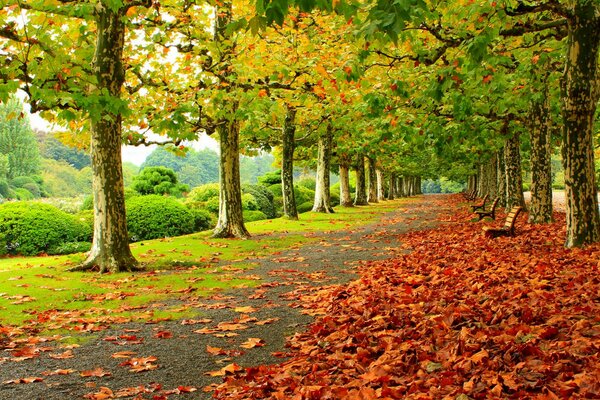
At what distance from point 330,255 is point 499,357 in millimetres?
9396

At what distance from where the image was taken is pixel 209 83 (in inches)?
614

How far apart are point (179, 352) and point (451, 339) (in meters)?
3.02

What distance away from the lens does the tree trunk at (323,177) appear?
31.5 metres

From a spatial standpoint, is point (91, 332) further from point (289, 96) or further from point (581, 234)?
point (289, 96)

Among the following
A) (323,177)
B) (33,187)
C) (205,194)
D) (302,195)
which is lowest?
(302,195)

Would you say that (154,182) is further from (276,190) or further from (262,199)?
(276,190)

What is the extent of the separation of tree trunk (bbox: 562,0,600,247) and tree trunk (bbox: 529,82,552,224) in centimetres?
570

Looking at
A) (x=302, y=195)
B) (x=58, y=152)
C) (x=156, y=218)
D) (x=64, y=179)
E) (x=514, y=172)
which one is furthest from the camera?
(x=58, y=152)

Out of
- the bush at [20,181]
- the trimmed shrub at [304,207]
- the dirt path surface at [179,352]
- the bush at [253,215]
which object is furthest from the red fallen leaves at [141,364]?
the bush at [20,181]

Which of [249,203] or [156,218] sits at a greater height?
[249,203]

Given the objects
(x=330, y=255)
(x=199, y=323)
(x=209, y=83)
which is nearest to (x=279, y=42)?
(x=209, y=83)

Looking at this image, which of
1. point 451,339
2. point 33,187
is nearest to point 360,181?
point 451,339

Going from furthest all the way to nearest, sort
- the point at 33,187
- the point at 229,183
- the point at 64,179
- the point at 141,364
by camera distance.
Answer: the point at 64,179, the point at 33,187, the point at 229,183, the point at 141,364

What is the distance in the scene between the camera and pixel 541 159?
55.0 ft
